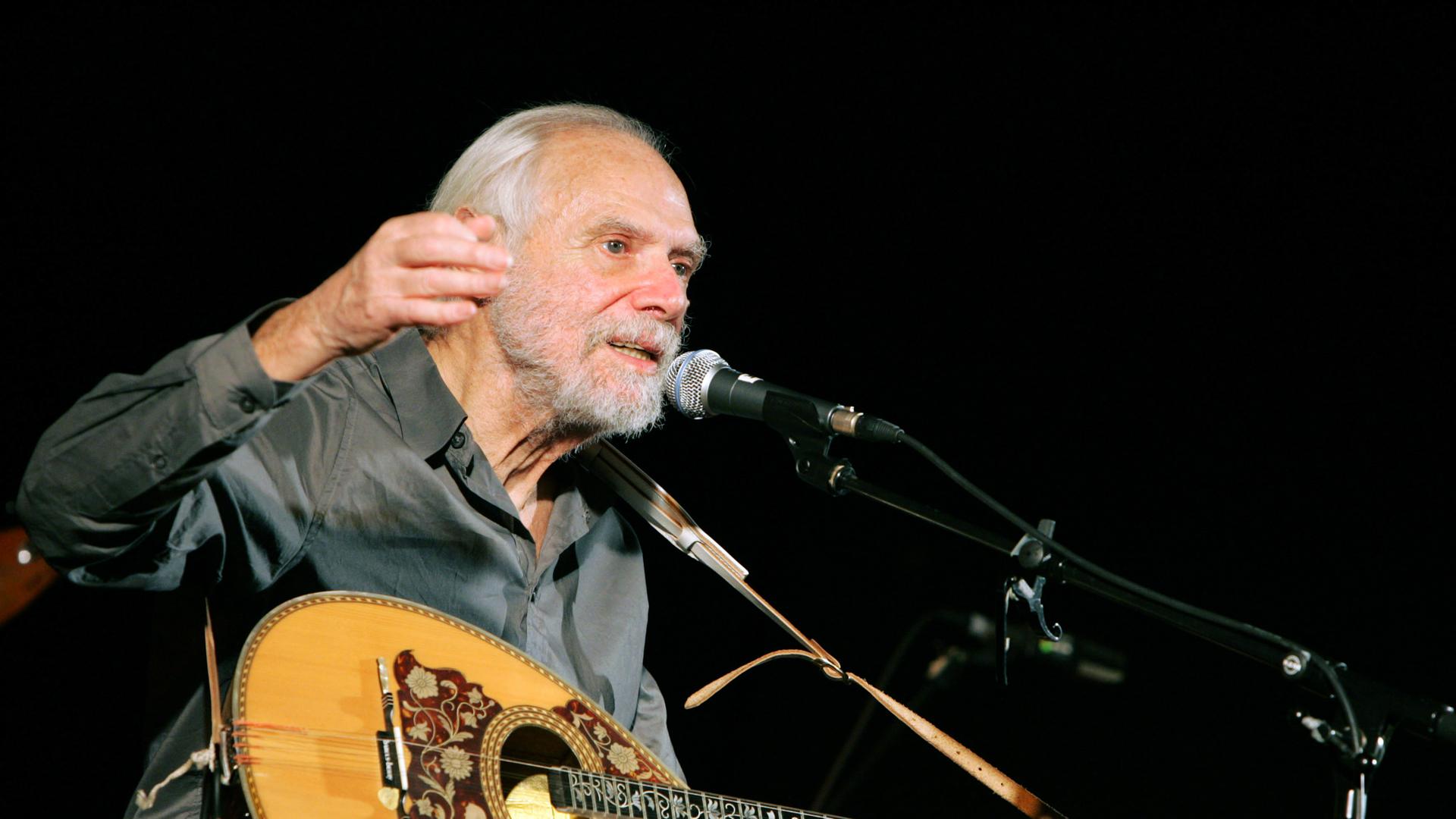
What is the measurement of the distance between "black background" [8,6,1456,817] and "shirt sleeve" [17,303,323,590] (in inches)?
54.5

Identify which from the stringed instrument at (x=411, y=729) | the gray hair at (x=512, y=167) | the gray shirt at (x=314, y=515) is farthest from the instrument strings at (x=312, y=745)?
the gray hair at (x=512, y=167)

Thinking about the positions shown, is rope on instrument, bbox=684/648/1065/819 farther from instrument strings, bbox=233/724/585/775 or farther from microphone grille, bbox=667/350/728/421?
instrument strings, bbox=233/724/585/775

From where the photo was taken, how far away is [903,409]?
3.67 metres

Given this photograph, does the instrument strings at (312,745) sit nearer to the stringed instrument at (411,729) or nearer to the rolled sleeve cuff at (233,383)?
the stringed instrument at (411,729)

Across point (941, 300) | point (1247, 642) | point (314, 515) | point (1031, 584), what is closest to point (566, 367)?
point (314, 515)

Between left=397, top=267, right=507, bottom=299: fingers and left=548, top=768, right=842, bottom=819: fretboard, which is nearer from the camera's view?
left=397, top=267, right=507, bottom=299: fingers

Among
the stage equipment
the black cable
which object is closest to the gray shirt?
the stage equipment

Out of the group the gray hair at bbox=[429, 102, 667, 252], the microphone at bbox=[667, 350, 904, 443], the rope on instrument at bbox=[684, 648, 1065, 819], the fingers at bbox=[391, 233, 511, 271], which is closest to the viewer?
the fingers at bbox=[391, 233, 511, 271]

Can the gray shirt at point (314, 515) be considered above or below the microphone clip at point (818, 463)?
below

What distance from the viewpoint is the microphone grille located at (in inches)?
79.7

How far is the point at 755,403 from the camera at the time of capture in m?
1.90

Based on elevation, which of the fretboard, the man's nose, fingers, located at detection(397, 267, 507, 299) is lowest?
the fretboard

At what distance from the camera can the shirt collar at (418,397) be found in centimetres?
204

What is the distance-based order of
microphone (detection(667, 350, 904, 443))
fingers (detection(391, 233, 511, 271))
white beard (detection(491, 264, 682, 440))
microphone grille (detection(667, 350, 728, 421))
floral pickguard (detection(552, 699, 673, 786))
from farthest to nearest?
white beard (detection(491, 264, 682, 440)) → microphone grille (detection(667, 350, 728, 421)) → floral pickguard (detection(552, 699, 673, 786)) → microphone (detection(667, 350, 904, 443)) → fingers (detection(391, 233, 511, 271))
